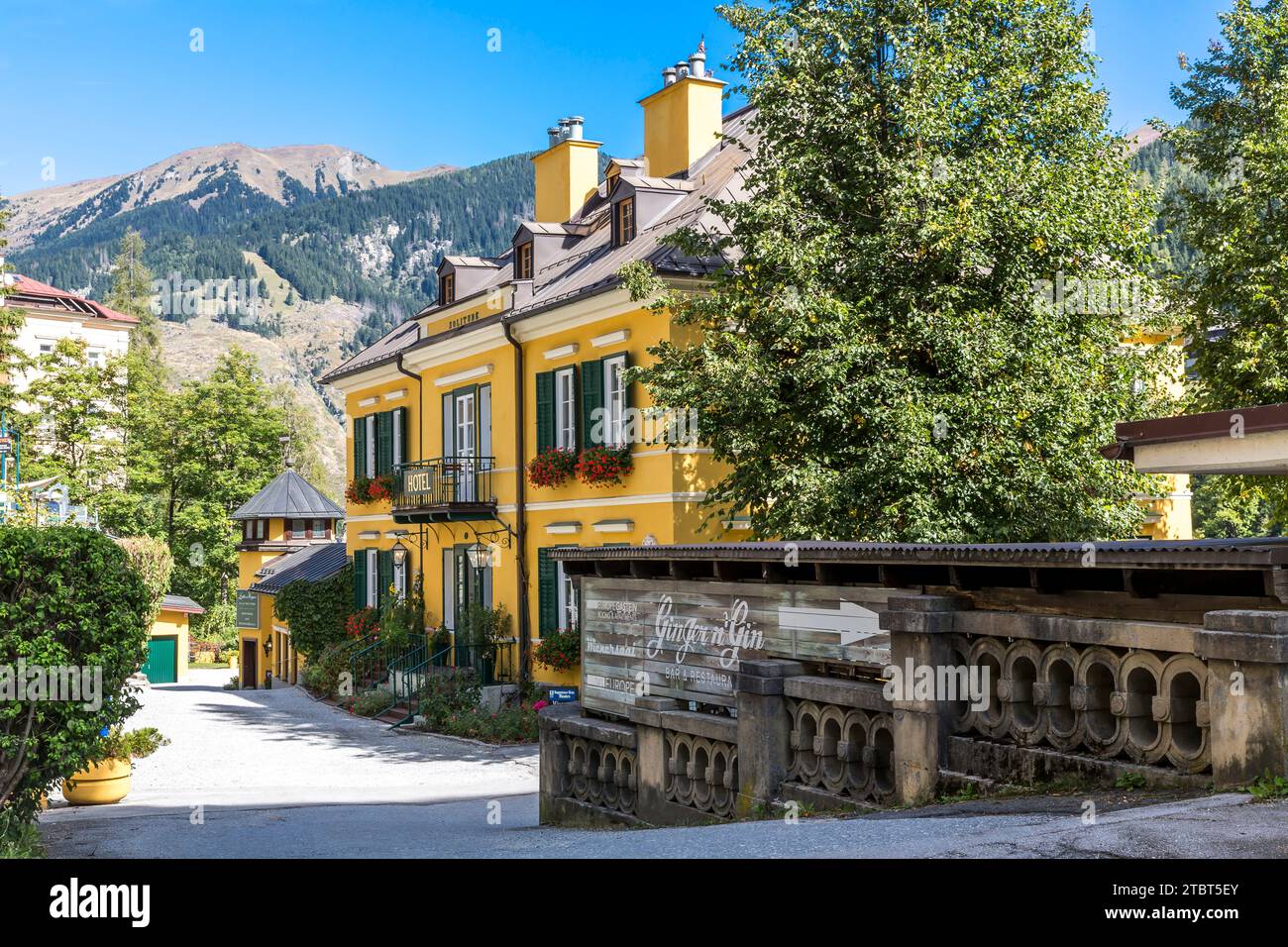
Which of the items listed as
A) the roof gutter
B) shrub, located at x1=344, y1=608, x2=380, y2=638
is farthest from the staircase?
the roof gutter

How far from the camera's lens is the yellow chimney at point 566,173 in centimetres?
3106

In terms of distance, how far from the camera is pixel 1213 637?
5879mm

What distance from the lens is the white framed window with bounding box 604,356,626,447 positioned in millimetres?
22109

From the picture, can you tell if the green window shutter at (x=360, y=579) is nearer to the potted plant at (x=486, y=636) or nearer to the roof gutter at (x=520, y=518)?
the potted plant at (x=486, y=636)

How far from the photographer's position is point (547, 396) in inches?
961

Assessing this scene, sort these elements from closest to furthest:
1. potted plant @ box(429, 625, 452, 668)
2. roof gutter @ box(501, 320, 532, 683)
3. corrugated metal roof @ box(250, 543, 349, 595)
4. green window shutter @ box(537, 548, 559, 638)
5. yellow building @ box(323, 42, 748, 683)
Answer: yellow building @ box(323, 42, 748, 683) → green window shutter @ box(537, 548, 559, 638) → roof gutter @ box(501, 320, 532, 683) → potted plant @ box(429, 625, 452, 668) → corrugated metal roof @ box(250, 543, 349, 595)

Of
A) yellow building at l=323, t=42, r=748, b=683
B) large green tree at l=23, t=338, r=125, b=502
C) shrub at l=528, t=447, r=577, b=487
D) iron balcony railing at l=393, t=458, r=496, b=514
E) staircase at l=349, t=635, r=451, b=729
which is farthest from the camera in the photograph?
large green tree at l=23, t=338, r=125, b=502

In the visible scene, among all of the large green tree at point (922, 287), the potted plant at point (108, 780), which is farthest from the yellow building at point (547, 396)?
the potted plant at point (108, 780)

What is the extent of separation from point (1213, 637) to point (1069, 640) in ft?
3.09

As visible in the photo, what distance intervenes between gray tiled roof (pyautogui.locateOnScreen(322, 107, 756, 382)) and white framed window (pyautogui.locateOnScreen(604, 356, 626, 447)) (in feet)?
4.50

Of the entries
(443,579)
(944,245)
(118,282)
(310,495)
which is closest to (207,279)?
(118,282)

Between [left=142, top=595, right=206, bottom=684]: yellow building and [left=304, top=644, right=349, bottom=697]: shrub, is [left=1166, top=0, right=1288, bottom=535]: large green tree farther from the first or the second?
[left=142, top=595, right=206, bottom=684]: yellow building

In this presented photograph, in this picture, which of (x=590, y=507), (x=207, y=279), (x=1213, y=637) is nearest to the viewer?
(x=1213, y=637)

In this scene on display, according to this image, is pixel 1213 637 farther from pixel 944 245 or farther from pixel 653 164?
pixel 653 164
